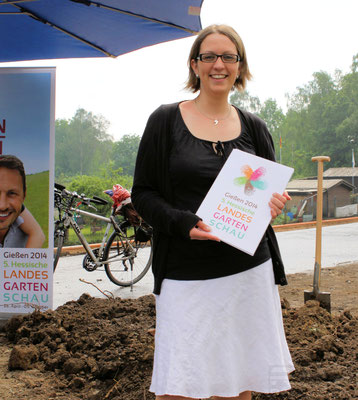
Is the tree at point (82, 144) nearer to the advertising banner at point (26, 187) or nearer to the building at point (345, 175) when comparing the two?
the building at point (345, 175)

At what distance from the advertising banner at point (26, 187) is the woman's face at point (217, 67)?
2.59 meters

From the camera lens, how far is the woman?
1861 millimetres

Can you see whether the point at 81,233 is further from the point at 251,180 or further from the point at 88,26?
the point at 251,180

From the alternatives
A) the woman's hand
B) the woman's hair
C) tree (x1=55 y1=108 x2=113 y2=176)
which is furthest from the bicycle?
tree (x1=55 y1=108 x2=113 y2=176)

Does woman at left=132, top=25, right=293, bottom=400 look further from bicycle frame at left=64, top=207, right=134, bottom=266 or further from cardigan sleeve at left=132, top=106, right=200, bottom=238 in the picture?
bicycle frame at left=64, top=207, right=134, bottom=266

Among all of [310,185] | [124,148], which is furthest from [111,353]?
[124,148]

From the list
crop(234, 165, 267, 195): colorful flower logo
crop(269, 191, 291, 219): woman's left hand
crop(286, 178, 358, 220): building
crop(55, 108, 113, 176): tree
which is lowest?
crop(269, 191, 291, 219): woman's left hand

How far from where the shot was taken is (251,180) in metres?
1.94

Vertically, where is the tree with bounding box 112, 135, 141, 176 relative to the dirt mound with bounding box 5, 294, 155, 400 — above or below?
above

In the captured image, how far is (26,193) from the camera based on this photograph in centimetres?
432

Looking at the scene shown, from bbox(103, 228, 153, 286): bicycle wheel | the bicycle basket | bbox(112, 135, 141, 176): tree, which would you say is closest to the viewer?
the bicycle basket

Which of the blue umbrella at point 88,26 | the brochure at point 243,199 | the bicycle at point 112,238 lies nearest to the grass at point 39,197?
the blue umbrella at point 88,26

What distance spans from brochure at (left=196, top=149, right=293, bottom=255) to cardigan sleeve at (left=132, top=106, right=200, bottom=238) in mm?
155

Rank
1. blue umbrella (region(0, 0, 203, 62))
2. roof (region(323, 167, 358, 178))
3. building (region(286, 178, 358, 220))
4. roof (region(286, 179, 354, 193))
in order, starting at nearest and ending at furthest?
blue umbrella (region(0, 0, 203, 62)) → building (region(286, 178, 358, 220)) → roof (region(286, 179, 354, 193)) → roof (region(323, 167, 358, 178))
